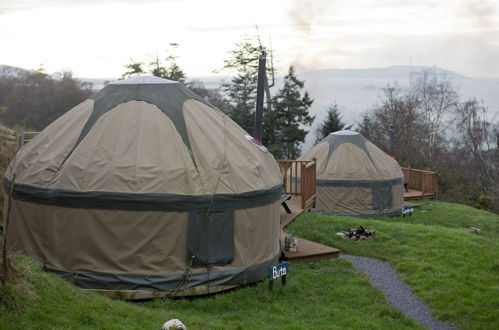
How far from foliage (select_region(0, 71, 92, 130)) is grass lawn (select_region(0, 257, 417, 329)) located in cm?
2667

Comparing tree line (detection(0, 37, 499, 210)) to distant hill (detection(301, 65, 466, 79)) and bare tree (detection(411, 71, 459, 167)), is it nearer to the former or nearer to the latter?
bare tree (detection(411, 71, 459, 167))

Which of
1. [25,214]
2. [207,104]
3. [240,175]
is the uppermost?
[207,104]

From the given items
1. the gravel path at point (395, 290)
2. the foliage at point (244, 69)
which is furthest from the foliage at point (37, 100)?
the gravel path at point (395, 290)

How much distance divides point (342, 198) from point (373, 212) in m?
0.97

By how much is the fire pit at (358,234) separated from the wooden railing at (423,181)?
11.8m

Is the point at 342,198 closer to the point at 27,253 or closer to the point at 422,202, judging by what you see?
the point at 422,202

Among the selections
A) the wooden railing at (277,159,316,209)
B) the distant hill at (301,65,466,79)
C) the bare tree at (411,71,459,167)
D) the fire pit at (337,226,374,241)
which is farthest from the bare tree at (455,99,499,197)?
the distant hill at (301,65,466,79)

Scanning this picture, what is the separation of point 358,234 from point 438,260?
181 cm

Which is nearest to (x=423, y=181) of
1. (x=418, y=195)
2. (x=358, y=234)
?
(x=418, y=195)

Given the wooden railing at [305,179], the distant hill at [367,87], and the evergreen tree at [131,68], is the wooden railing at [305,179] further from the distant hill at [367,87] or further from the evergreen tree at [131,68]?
the distant hill at [367,87]

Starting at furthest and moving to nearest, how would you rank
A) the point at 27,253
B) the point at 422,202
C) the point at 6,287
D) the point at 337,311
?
the point at 422,202 → the point at 27,253 → the point at 337,311 → the point at 6,287

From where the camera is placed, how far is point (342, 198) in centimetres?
1616

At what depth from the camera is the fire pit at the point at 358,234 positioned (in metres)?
10.7

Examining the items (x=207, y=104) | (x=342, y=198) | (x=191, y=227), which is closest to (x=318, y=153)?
(x=342, y=198)
